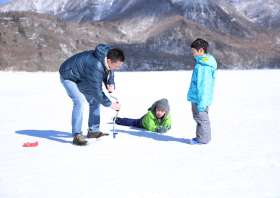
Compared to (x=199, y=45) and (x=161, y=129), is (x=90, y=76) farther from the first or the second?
(x=161, y=129)

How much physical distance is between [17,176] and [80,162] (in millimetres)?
936

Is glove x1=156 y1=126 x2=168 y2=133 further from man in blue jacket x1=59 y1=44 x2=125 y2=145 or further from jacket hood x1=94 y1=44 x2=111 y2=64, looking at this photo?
jacket hood x1=94 y1=44 x2=111 y2=64

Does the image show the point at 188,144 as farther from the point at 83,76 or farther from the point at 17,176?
the point at 17,176

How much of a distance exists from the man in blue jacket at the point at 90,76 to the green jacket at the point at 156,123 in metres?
1.36

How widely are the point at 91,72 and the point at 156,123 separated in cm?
230

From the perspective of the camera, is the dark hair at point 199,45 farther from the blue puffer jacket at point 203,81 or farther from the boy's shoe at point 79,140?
the boy's shoe at point 79,140

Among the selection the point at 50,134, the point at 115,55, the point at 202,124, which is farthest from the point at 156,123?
the point at 115,55

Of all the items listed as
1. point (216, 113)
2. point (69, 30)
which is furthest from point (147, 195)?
point (69, 30)

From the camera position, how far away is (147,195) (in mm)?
4672

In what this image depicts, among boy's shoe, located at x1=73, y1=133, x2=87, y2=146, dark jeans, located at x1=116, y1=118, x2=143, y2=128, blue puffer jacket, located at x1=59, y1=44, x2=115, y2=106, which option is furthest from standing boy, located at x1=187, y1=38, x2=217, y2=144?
dark jeans, located at x1=116, y1=118, x2=143, y2=128

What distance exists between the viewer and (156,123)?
8.80 meters

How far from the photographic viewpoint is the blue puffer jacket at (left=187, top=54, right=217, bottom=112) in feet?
23.1

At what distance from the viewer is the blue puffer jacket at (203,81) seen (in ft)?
23.1

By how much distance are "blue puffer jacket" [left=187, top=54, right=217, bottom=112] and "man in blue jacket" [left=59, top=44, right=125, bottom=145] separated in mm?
1134
